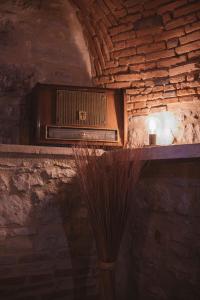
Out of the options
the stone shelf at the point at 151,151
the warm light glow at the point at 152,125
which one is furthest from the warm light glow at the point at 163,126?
Answer: the stone shelf at the point at 151,151

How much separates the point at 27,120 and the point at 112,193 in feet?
3.45

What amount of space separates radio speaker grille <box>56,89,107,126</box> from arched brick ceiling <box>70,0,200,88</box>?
29 cm

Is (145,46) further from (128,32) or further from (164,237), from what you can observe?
(164,237)

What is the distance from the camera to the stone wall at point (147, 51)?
1.93 meters

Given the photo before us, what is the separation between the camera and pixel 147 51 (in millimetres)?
2107

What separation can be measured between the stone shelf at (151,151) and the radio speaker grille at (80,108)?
29 cm

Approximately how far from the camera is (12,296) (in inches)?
63.5

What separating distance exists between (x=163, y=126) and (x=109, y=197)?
2.73 ft

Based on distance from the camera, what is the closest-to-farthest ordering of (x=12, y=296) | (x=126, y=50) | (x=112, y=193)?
(x=112, y=193), (x=12, y=296), (x=126, y=50)

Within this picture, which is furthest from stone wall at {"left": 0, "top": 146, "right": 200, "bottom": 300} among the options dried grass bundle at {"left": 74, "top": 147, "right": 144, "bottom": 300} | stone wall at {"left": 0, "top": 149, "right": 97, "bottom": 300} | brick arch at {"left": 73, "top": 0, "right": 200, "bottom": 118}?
brick arch at {"left": 73, "top": 0, "right": 200, "bottom": 118}

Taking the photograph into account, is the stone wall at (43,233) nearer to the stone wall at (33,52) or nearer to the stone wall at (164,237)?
the stone wall at (164,237)

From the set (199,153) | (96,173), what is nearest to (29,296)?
(96,173)

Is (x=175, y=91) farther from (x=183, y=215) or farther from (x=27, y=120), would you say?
(x=27, y=120)

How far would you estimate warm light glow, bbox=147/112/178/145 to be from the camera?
80.4 inches
